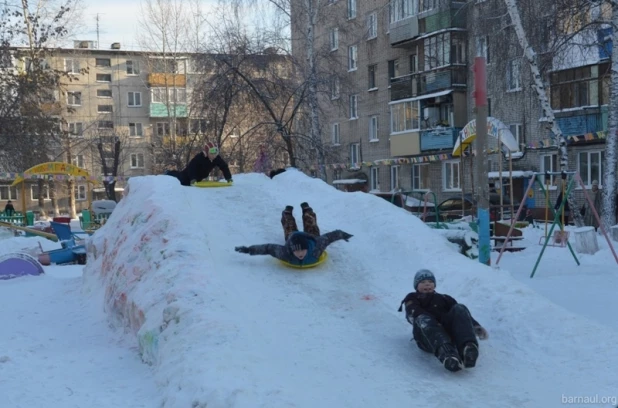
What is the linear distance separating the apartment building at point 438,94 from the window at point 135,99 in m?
20.7

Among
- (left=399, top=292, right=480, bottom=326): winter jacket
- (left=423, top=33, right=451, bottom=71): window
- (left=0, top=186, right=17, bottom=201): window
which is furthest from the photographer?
(left=0, top=186, right=17, bottom=201): window

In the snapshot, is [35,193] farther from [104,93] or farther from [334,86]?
[334,86]

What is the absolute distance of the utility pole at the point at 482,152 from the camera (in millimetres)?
7258

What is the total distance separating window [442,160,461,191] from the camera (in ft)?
97.3

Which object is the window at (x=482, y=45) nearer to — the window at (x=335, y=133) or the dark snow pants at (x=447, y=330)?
the dark snow pants at (x=447, y=330)

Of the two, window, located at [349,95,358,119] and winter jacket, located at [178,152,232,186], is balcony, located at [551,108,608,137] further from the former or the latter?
winter jacket, located at [178,152,232,186]

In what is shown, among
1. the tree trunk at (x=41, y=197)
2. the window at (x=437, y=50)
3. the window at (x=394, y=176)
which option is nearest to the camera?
the window at (x=437, y=50)

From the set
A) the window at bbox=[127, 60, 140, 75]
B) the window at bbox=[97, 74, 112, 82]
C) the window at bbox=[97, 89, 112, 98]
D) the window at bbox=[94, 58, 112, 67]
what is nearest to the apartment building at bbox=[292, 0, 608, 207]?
the window at bbox=[127, 60, 140, 75]

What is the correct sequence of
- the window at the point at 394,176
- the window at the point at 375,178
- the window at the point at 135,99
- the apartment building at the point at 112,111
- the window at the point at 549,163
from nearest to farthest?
the window at the point at 549,163, the window at the point at 394,176, the window at the point at 375,178, the apartment building at the point at 112,111, the window at the point at 135,99

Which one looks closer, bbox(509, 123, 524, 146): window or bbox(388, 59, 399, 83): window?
bbox(509, 123, 524, 146): window

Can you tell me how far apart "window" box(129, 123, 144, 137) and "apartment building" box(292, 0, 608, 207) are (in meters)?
19.8

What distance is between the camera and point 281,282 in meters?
6.73

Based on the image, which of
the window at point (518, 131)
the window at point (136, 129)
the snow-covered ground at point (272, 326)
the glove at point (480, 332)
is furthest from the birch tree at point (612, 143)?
the window at point (136, 129)

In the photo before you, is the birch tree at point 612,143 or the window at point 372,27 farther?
the window at point 372,27
